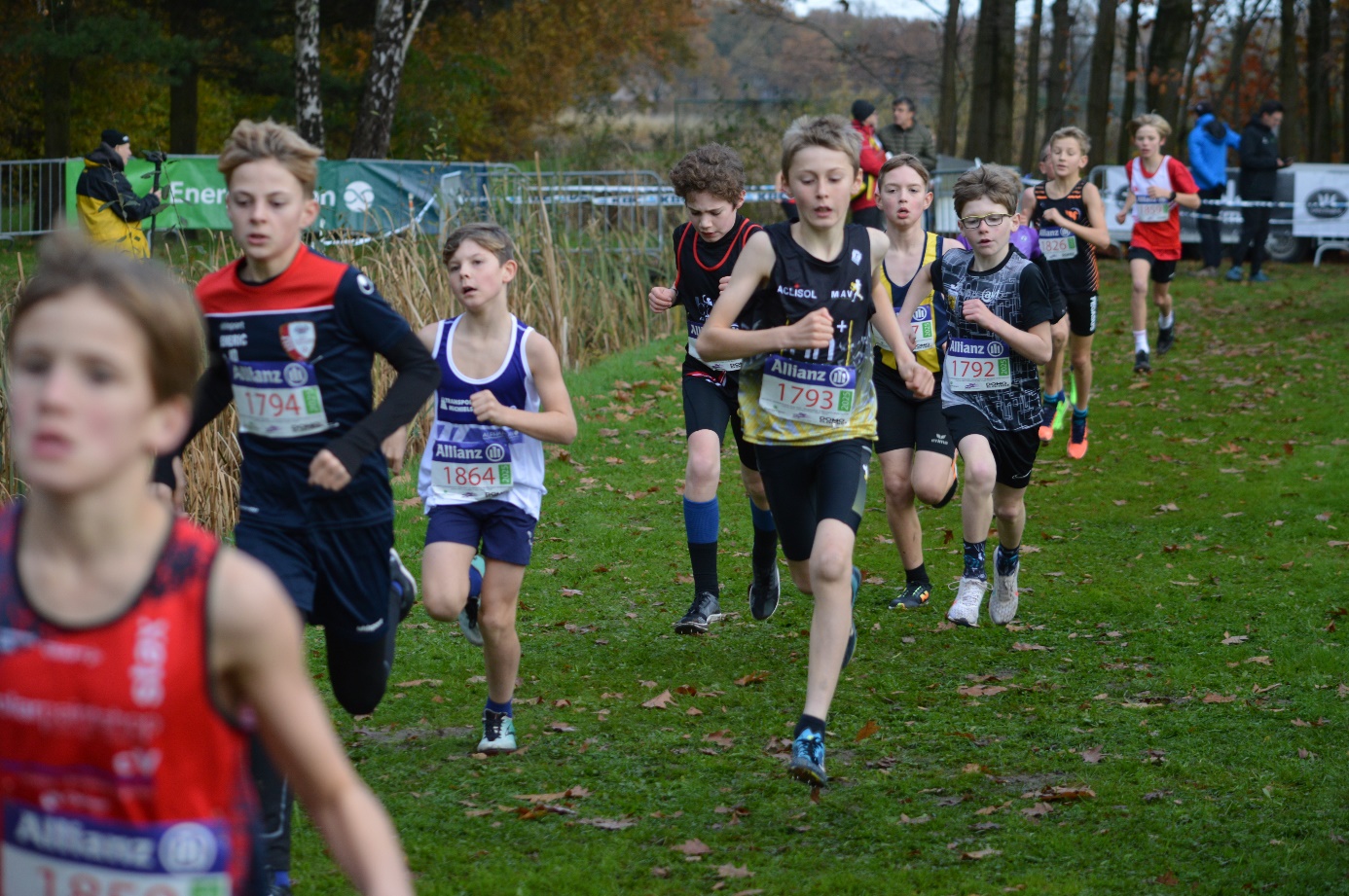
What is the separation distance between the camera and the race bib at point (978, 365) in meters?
6.72

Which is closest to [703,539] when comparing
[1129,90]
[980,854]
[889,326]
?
[889,326]

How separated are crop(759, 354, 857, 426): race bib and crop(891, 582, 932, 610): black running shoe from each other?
247 cm

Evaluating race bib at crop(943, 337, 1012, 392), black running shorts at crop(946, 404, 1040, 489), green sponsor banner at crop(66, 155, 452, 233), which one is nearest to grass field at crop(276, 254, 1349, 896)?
black running shorts at crop(946, 404, 1040, 489)

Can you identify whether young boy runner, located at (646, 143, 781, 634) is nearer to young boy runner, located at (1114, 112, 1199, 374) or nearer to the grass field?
the grass field

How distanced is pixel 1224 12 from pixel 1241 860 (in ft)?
126

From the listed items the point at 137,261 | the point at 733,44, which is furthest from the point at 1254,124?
the point at 733,44

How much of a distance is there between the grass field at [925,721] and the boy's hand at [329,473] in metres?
1.24

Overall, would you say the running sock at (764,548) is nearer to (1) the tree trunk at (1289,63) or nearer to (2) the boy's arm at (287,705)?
(2) the boy's arm at (287,705)

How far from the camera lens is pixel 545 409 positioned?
17.0ft

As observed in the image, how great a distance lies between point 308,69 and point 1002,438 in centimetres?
1797

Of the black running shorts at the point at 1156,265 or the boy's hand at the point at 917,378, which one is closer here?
the boy's hand at the point at 917,378

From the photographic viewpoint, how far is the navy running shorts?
5105 millimetres

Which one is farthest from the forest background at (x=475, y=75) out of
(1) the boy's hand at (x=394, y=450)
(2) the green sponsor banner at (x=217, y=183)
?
(1) the boy's hand at (x=394, y=450)

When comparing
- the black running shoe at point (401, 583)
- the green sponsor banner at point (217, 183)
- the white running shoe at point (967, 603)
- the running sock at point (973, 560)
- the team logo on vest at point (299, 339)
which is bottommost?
the white running shoe at point (967, 603)
